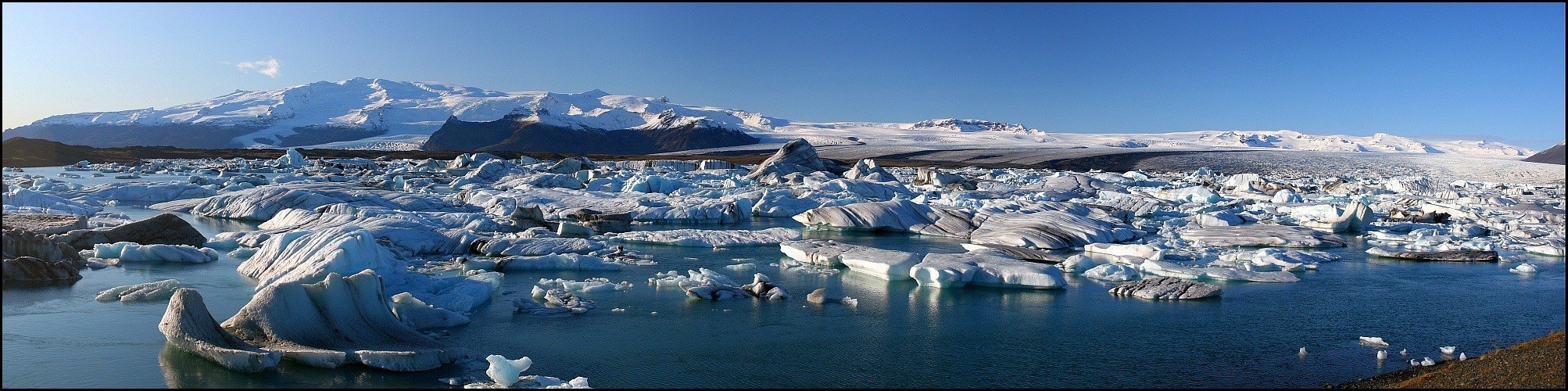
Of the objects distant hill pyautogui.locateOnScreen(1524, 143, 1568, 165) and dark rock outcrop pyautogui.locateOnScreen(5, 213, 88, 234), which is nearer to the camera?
dark rock outcrop pyautogui.locateOnScreen(5, 213, 88, 234)

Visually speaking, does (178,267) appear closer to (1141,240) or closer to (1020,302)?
(1020,302)

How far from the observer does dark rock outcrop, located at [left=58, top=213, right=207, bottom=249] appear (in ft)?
38.8

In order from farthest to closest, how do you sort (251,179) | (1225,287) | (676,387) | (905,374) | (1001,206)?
1. (251,179)
2. (1001,206)
3. (1225,287)
4. (905,374)
5. (676,387)

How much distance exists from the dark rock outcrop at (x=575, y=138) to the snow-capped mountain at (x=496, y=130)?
0.67 ft

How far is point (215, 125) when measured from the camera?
111 metres

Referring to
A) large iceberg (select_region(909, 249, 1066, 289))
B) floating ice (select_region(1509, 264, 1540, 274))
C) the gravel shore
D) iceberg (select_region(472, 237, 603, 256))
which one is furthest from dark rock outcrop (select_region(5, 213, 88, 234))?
floating ice (select_region(1509, 264, 1540, 274))

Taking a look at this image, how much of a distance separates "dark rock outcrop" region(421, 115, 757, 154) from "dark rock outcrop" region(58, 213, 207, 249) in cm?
8507

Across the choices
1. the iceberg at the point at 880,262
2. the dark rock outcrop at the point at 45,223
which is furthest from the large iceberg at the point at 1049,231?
the dark rock outcrop at the point at 45,223

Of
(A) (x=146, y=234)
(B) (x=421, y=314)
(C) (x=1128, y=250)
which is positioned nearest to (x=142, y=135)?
(A) (x=146, y=234)

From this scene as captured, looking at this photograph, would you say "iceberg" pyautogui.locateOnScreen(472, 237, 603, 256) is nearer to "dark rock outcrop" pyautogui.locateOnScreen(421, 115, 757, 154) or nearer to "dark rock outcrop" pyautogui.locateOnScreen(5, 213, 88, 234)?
"dark rock outcrop" pyautogui.locateOnScreen(5, 213, 88, 234)

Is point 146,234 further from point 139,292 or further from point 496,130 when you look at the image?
point 496,130

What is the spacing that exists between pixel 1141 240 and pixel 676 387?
1168 cm

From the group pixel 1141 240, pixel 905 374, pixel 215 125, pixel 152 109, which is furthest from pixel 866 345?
pixel 152 109

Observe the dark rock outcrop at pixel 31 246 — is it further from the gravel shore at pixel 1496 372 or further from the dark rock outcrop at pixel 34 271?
the gravel shore at pixel 1496 372
